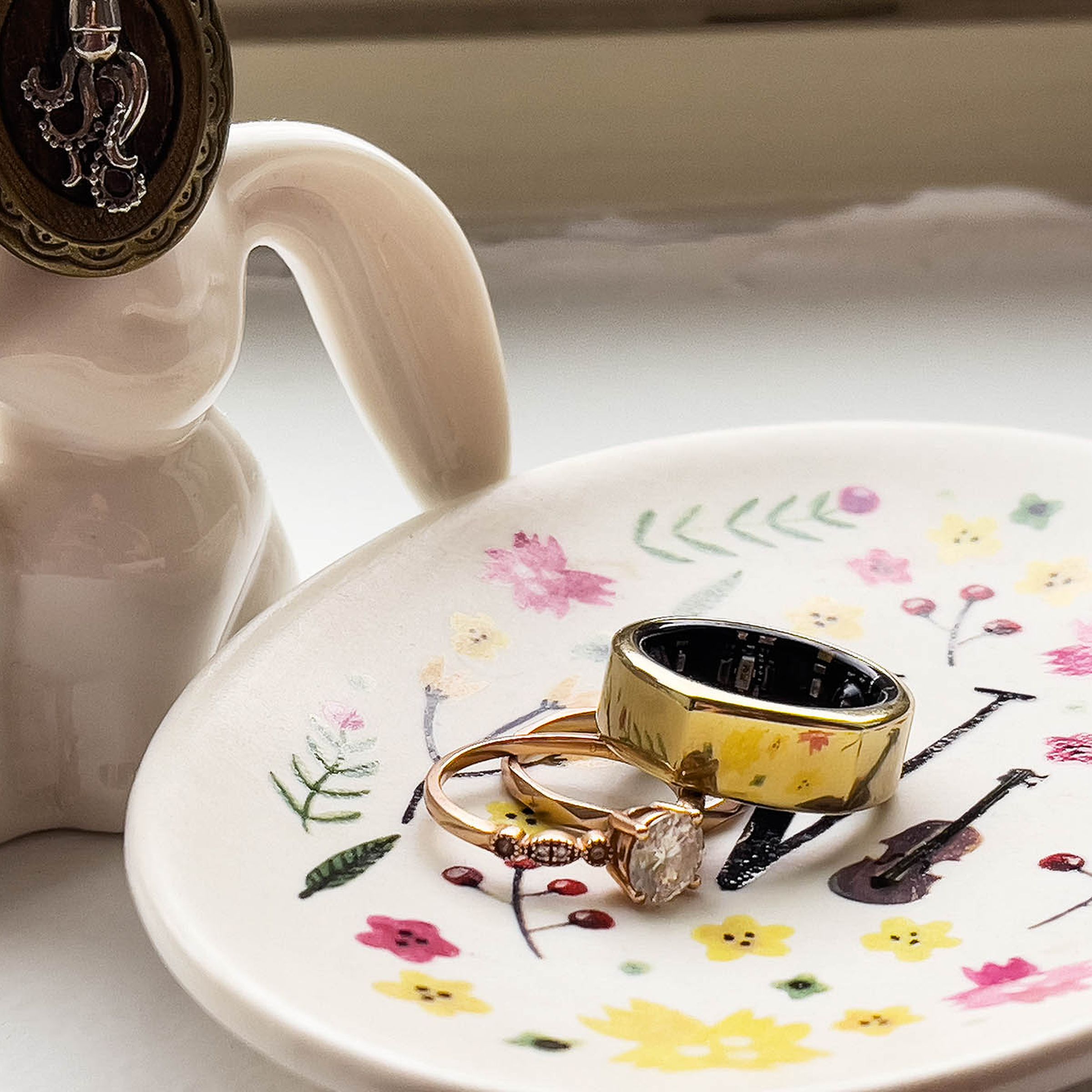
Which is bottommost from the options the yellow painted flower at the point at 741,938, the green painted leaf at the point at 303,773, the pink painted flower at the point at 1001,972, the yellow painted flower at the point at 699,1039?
the yellow painted flower at the point at 741,938

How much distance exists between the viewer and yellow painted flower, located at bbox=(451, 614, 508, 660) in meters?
0.48

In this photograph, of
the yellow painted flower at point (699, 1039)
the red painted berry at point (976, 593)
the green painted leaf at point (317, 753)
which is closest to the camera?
the yellow painted flower at point (699, 1039)

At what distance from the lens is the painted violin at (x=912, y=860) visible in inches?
15.1

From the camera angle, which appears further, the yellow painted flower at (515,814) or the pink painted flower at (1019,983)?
the yellow painted flower at (515,814)

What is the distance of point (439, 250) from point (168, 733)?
0.19 metres

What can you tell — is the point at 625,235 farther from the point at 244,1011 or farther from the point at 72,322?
the point at 244,1011

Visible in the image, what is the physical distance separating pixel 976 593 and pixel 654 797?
0.46 ft

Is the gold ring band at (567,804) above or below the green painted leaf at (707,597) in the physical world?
below

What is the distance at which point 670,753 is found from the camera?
0.42m

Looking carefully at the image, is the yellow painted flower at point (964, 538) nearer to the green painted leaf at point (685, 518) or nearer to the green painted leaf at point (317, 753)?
the green painted leaf at point (685, 518)

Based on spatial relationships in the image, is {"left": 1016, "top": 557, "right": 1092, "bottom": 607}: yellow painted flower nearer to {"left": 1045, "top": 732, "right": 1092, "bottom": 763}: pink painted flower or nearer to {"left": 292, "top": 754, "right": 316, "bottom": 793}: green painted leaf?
{"left": 1045, "top": 732, "right": 1092, "bottom": 763}: pink painted flower

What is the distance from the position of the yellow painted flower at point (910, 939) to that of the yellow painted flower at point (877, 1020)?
24 millimetres

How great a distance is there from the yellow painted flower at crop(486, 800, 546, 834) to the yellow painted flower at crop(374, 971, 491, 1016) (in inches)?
3.5

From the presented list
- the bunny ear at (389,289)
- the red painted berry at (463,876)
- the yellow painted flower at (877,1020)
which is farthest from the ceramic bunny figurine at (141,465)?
the yellow painted flower at (877,1020)
